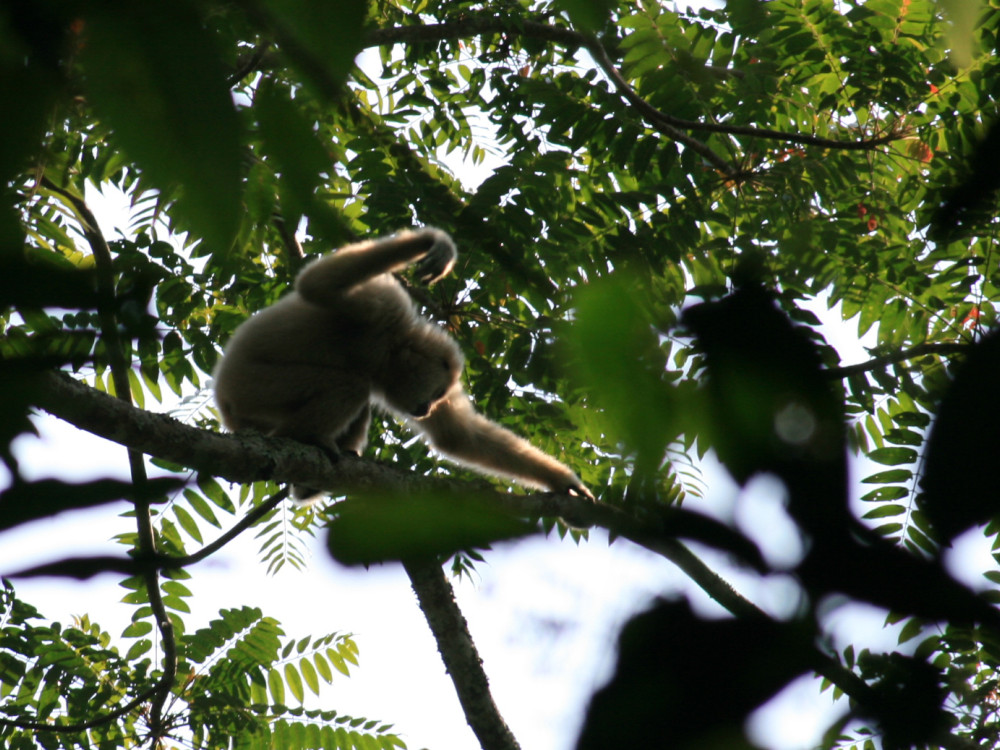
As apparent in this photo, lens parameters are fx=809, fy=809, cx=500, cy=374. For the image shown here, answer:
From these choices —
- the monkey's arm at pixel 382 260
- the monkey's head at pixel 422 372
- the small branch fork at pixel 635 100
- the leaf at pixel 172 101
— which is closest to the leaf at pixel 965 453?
the leaf at pixel 172 101

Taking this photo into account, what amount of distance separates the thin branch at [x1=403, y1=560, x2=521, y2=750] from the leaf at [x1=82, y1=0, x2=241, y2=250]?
4648 mm

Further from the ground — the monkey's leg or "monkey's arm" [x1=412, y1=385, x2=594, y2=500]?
the monkey's leg

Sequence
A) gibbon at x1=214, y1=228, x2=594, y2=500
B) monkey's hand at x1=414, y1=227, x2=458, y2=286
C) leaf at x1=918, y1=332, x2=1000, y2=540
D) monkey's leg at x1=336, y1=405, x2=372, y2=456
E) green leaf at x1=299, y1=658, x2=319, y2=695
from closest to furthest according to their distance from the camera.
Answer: leaf at x1=918, y1=332, x2=1000, y2=540 < monkey's hand at x1=414, y1=227, x2=458, y2=286 < gibbon at x1=214, y1=228, x2=594, y2=500 < green leaf at x1=299, y1=658, x2=319, y2=695 < monkey's leg at x1=336, y1=405, x2=372, y2=456

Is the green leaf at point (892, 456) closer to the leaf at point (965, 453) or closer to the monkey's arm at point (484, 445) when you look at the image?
the leaf at point (965, 453)

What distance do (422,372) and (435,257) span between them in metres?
1.41

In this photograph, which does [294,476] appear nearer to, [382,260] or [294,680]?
[382,260]

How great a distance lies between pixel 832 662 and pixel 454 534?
0.29 meters

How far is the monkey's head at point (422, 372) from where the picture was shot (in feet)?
20.5

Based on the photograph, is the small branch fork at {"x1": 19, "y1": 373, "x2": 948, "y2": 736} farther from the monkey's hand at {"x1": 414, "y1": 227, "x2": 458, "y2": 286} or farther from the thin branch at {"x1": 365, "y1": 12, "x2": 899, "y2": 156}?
the thin branch at {"x1": 365, "y1": 12, "x2": 899, "y2": 156}

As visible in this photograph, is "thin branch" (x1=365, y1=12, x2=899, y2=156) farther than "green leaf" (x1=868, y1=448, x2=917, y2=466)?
Yes

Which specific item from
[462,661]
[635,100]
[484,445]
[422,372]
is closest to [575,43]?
[635,100]

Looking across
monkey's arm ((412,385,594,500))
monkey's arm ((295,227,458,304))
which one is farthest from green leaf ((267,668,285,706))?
monkey's arm ((295,227,458,304))

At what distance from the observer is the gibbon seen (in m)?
5.25

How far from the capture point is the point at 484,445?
6531 millimetres
